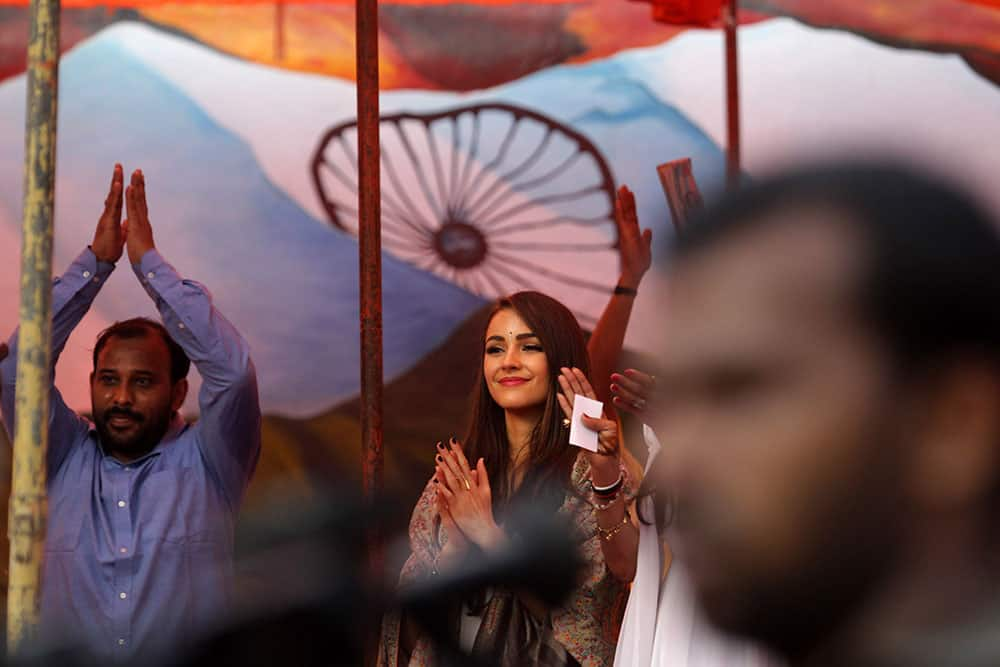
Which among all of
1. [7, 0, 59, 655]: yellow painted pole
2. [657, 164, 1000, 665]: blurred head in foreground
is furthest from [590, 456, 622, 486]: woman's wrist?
[657, 164, 1000, 665]: blurred head in foreground

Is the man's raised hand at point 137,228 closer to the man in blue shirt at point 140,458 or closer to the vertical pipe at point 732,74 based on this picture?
the man in blue shirt at point 140,458

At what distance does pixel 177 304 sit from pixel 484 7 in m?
1.62

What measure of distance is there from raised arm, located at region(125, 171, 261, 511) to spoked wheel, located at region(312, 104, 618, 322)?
104 centimetres

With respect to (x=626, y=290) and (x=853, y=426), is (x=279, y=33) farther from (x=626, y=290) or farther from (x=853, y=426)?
(x=853, y=426)

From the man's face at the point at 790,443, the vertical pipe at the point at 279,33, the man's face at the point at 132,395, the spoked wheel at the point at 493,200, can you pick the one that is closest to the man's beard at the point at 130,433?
the man's face at the point at 132,395

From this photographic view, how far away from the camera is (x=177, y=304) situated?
3.07 metres

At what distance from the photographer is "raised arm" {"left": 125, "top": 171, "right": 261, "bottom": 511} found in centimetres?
306

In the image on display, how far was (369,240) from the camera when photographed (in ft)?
9.30

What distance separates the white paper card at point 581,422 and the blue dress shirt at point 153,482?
0.93m

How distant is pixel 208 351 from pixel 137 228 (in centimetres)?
32

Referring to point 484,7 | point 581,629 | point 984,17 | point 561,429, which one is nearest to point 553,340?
point 561,429

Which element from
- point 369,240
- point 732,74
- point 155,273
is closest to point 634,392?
point 369,240

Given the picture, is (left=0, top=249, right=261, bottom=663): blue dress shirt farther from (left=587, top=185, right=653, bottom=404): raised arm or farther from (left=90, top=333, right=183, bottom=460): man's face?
(left=587, top=185, right=653, bottom=404): raised arm

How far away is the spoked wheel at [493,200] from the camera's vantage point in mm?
4062
